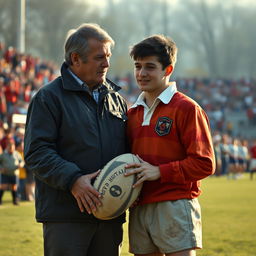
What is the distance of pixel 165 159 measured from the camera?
15.4 ft

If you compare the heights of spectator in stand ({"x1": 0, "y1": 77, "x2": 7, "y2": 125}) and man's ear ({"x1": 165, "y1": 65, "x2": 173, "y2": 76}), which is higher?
man's ear ({"x1": 165, "y1": 65, "x2": 173, "y2": 76})

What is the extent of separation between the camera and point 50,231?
15.2 feet

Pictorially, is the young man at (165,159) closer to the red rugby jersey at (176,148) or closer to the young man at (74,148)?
the red rugby jersey at (176,148)

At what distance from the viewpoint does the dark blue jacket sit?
4535 mm

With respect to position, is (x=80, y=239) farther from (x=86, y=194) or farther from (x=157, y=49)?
(x=157, y=49)

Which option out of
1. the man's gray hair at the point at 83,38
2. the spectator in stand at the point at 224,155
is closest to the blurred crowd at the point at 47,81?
the spectator in stand at the point at 224,155

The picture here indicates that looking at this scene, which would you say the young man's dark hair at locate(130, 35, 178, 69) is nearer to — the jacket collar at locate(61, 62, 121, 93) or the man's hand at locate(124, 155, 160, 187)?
the jacket collar at locate(61, 62, 121, 93)

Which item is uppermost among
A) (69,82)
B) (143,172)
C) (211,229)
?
(69,82)

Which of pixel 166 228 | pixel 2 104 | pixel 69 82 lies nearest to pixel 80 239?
pixel 166 228

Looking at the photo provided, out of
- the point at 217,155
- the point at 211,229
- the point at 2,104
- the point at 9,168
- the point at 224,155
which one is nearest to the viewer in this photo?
the point at 211,229

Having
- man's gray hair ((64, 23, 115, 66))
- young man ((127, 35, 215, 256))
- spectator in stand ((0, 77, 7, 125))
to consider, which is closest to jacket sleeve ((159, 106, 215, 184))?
young man ((127, 35, 215, 256))

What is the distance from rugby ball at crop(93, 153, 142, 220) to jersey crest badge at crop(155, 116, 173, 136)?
27 cm

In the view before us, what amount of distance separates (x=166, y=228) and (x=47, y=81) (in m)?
22.3

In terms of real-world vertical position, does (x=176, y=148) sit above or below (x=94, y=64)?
below
